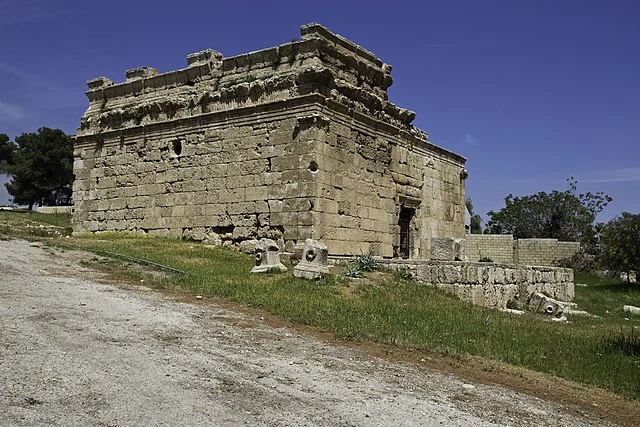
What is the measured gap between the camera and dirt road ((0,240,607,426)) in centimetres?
496

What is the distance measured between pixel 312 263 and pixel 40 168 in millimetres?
52655

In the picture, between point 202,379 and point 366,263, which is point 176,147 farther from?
point 202,379

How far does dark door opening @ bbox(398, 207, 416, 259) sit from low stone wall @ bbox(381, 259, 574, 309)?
439 centimetres

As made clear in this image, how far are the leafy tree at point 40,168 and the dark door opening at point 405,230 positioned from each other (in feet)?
148

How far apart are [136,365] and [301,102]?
11.0 metres

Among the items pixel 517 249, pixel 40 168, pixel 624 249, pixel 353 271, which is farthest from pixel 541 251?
pixel 40 168

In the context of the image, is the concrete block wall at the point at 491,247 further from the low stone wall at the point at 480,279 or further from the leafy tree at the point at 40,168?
the leafy tree at the point at 40,168

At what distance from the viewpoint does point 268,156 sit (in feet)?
54.6

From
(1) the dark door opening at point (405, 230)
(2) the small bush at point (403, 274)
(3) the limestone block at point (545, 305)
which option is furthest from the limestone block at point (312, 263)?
Answer: (1) the dark door opening at point (405, 230)

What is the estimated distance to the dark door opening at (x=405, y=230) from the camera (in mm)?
19391

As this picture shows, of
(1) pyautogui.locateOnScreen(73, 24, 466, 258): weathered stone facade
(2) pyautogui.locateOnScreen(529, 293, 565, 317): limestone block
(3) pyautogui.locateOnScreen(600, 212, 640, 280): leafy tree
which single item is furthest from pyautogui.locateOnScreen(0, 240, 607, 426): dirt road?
(3) pyautogui.locateOnScreen(600, 212, 640, 280): leafy tree

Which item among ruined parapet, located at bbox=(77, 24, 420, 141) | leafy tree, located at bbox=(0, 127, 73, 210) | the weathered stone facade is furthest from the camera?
leafy tree, located at bbox=(0, 127, 73, 210)

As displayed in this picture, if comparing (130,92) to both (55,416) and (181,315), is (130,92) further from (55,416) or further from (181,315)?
(55,416)

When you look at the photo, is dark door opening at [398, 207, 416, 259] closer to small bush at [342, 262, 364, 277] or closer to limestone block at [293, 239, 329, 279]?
small bush at [342, 262, 364, 277]
